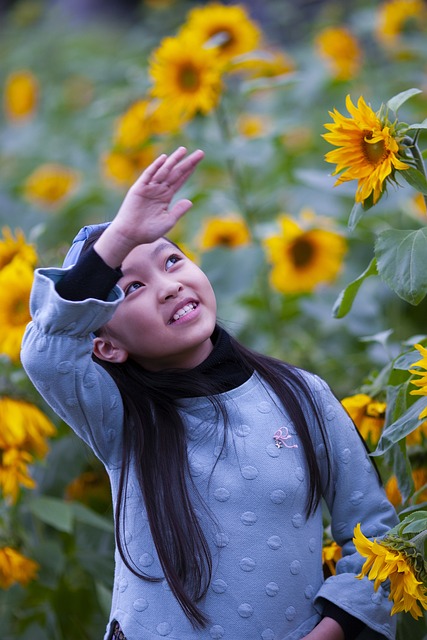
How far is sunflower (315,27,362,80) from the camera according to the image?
10.4 feet

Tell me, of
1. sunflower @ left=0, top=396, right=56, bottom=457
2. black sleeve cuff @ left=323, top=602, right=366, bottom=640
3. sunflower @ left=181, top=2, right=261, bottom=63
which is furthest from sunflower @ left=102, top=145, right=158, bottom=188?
black sleeve cuff @ left=323, top=602, right=366, bottom=640

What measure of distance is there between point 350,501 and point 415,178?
38cm

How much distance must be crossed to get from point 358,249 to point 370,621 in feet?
5.05

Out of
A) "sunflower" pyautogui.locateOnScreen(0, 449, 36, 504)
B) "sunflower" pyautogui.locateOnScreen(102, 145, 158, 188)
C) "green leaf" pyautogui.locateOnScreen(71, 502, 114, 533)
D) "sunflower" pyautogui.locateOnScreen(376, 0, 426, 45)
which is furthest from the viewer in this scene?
"sunflower" pyautogui.locateOnScreen(376, 0, 426, 45)

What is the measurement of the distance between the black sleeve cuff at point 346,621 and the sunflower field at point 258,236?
65 millimetres

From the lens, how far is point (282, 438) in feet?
3.90

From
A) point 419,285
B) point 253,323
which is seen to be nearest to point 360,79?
point 253,323

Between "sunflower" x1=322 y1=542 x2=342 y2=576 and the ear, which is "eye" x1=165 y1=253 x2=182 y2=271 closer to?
the ear

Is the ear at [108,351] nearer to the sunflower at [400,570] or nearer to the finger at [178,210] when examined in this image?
the finger at [178,210]

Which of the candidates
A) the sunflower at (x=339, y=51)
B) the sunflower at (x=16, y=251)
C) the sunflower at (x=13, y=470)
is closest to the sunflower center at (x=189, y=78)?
the sunflower at (x=16, y=251)

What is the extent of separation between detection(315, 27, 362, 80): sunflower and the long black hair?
2.10 m

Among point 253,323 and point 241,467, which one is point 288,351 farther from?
point 241,467

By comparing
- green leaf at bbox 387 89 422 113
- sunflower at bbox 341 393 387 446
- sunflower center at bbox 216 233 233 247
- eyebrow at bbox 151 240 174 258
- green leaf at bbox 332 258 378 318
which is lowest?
sunflower center at bbox 216 233 233 247

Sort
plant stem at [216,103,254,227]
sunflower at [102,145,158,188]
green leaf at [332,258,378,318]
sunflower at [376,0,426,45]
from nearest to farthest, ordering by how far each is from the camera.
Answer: green leaf at [332,258,378,318]
plant stem at [216,103,254,227]
sunflower at [102,145,158,188]
sunflower at [376,0,426,45]
